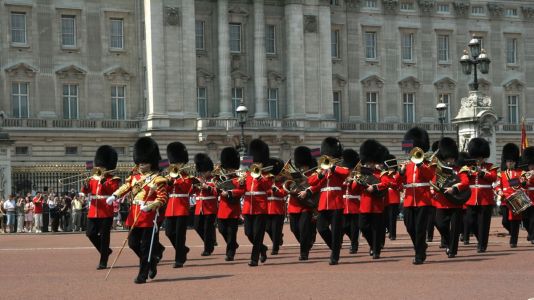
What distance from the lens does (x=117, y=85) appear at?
2127 inches

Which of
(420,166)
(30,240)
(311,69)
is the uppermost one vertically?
(311,69)

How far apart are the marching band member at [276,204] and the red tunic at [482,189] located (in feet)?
11.1

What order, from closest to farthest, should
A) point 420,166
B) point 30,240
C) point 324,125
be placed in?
point 420,166
point 30,240
point 324,125

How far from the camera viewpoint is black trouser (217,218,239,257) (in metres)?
19.3

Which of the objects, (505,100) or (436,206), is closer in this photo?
(436,206)

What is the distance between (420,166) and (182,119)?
36.0m

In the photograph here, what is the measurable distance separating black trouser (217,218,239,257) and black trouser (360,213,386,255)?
222 cm

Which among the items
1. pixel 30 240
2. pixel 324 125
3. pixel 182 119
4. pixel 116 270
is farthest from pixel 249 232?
pixel 324 125

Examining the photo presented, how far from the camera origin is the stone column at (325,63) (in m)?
57.1

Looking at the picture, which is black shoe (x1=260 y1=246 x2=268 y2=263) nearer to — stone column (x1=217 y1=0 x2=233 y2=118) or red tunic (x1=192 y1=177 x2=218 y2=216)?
red tunic (x1=192 y1=177 x2=218 y2=216)

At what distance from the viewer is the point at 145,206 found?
15648 mm

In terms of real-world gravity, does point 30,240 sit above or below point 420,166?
below

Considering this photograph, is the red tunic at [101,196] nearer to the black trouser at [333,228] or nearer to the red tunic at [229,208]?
the red tunic at [229,208]

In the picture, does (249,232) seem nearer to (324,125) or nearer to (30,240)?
(30,240)
